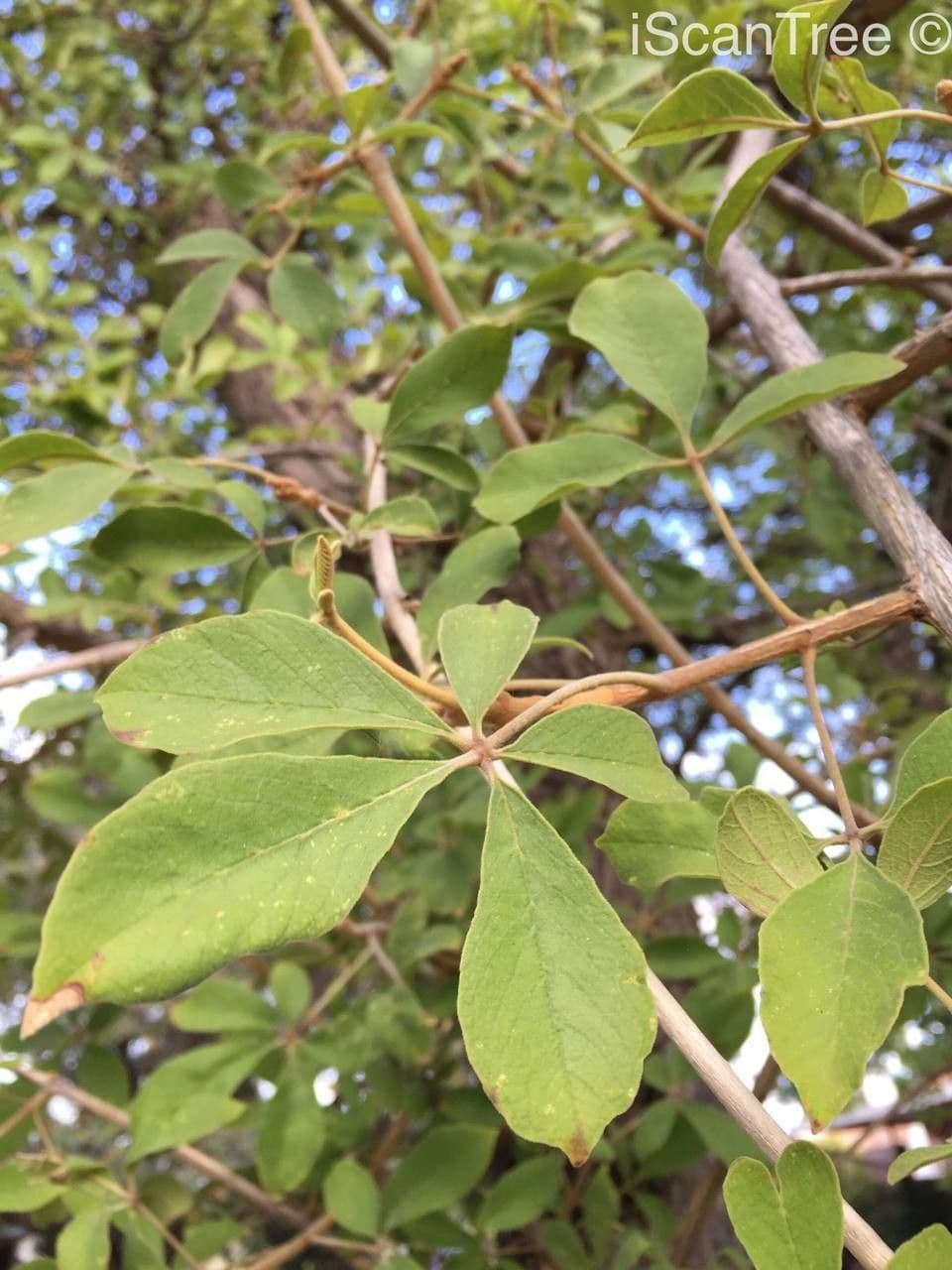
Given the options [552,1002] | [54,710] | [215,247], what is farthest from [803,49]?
[54,710]

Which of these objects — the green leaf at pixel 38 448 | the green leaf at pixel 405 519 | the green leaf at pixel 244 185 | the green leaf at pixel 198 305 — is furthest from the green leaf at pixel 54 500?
the green leaf at pixel 244 185

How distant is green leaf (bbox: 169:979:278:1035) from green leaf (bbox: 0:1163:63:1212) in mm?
148

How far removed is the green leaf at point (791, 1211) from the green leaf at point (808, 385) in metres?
0.31

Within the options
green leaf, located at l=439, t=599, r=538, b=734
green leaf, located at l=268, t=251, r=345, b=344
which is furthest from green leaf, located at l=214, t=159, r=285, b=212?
green leaf, located at l=439, t=599, r=538, b=734

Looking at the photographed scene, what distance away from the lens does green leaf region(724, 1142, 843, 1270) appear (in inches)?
10.5

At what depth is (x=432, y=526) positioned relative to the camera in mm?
537

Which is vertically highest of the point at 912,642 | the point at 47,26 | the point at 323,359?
the point at 47,26

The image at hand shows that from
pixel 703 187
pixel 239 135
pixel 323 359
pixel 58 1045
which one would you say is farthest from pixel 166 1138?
pixel 239 135

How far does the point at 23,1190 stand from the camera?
0.64 meters

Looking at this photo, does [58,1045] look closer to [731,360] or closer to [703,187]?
[703,187]

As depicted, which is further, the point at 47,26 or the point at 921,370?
the point at 47,26

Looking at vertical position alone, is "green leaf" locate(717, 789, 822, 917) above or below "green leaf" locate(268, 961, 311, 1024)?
above

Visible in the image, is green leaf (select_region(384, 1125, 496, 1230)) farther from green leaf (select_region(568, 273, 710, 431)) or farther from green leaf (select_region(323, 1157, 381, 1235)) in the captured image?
green leaf (select_region(568, 273, 710, 431))

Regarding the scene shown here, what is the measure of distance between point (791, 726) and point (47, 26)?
1828 millimetres
